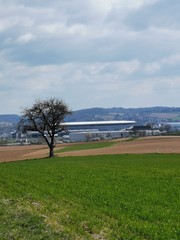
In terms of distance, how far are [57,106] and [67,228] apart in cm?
5582

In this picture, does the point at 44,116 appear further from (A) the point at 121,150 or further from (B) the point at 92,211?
(B) the point at 92,211

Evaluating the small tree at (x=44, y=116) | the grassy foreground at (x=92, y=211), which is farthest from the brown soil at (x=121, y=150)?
the grassy foreground at (x=92, y=211)

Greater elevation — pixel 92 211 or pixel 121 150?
pixel 92 211

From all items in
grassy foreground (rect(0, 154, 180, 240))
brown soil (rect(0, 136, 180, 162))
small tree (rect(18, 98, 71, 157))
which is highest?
small tree (rect(18, 98, 71, 157))

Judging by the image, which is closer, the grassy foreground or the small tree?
the grassy foreground

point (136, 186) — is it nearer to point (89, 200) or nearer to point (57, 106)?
point (89, 200)

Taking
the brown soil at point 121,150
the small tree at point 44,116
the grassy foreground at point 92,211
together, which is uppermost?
the small tree at point 44,116

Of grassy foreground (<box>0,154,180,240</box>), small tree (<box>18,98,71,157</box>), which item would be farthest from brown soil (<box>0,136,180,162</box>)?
grassy foreground (<box>0,154,180,240</box>)

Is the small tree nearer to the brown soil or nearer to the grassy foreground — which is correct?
the brown soil

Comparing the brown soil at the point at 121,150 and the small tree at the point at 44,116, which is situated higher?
the small tree at the point at 44,116

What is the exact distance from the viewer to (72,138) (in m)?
178

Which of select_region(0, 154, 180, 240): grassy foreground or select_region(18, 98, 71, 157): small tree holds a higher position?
select_region(18, 98, 71, 157): small tree

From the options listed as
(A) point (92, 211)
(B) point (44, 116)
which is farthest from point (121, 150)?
(A) point (92, 211)

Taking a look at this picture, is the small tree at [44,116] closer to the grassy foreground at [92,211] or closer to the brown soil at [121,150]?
the brown soil at [121,150]
